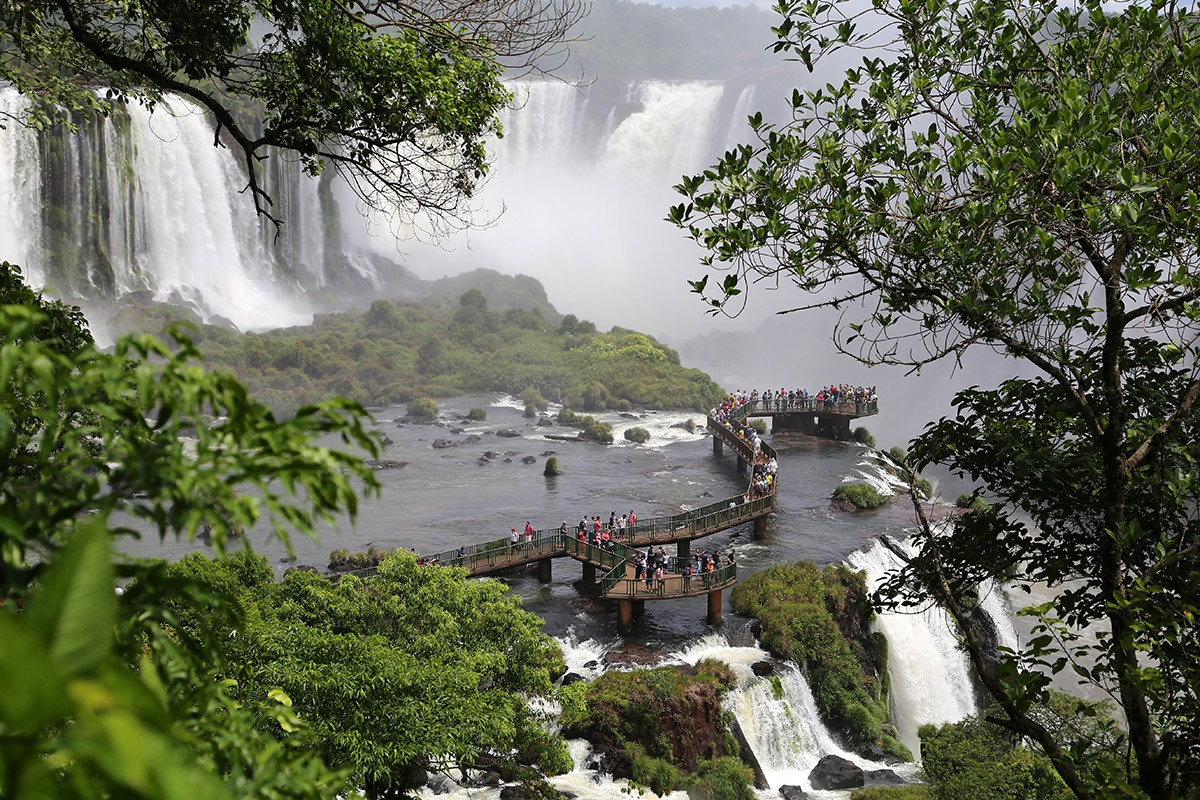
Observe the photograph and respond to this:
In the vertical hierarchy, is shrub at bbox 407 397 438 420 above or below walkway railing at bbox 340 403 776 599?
above

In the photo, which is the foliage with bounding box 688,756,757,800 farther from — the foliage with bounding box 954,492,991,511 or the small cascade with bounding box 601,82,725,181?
the small cascade with bounding box 601,82,725,181

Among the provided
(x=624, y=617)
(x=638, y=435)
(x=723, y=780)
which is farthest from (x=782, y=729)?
(x=638, y=435)

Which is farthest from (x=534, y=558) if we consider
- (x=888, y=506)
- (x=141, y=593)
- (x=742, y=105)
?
(x=742, y=105)

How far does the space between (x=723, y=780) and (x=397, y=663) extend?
803 centimetres

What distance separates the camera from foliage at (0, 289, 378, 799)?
0.96 metres

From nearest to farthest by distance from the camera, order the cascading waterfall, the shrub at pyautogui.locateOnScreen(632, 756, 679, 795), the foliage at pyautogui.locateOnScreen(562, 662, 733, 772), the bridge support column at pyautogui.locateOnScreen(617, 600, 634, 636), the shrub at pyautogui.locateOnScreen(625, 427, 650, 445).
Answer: the shrub at pyautogui.locateOnScreen(632, 756, 679, 795)
the foliage at pyautogui.locateOnScreen(562, 662, 733, 772)
the bridge support column at pyautogui.locateOnScreen(617, 600, 634, 636)
the cascading waterfall
the shrub at pyautogui.locateOnScreen(625, 427, 650, 445)

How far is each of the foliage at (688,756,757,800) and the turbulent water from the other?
0.83m

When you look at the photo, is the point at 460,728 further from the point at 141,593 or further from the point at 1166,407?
the point at 141,593

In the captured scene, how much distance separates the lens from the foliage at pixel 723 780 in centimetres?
1416

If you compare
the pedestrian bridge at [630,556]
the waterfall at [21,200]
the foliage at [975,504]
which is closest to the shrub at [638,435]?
the pedestrian bridge at [630,556]

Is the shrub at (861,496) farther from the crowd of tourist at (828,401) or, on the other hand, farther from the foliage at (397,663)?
the foliage at (397,663)

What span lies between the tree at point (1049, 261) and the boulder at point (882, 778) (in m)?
11.8

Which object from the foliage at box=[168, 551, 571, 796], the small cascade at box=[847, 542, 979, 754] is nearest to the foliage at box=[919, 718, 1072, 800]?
the small cascade at box=[847, 542, 979, 754]

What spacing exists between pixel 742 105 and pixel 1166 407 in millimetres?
69509
